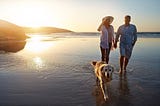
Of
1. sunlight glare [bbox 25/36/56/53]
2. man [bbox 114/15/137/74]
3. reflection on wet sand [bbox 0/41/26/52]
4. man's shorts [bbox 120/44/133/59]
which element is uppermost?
man [bbox 114/15/137/74]

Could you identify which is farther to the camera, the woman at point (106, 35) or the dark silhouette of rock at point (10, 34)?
the dark silhouette of rock at point (10, 34)

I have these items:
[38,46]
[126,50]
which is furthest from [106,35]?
[38,46]

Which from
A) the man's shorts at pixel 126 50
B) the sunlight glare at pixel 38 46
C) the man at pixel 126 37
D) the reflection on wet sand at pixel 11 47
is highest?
the man at pixel 126 37

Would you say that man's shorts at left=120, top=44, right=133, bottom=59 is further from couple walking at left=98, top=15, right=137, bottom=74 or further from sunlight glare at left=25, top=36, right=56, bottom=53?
sunlight glare at left=25, top=36, right=56, bottom=53

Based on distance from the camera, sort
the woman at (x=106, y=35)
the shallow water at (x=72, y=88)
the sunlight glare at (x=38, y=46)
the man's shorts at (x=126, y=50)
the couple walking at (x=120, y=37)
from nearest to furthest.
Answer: the shallow water at (x=72, y=88) < the woman at (x=106, y=35) < the couple walking at (x=120, y=37) < the man's shorts at (x=126, y=50) < the sunlight glare at (x=38, y=46)

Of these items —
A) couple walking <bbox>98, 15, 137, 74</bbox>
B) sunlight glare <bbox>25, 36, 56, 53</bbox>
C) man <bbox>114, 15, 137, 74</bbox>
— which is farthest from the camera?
sunlight glare <bbox>25, 36, 56, 53</bbox>

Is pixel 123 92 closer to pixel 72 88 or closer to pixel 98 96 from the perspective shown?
pixel 98 96

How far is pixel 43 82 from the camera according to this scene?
9078 mm

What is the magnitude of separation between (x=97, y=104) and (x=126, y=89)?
1.79 m

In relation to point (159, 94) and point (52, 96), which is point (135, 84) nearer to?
point (159, 94)

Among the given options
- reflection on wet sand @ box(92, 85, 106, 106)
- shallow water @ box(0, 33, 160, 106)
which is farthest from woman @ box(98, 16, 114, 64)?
reflection on wet sand @ box(92, 85, 106, 106)

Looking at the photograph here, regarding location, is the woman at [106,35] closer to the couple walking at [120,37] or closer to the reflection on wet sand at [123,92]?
the couple walking at [120,37]

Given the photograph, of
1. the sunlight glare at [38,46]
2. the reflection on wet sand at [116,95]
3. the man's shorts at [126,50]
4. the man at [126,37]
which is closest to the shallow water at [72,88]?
Result: the reflection on wet sand at [116,95]

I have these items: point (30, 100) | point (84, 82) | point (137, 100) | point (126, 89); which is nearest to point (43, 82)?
point (84, 82)
